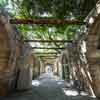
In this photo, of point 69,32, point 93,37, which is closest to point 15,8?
point 69,32

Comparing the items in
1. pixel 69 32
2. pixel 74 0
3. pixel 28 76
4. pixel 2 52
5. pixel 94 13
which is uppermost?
pixel 74 0

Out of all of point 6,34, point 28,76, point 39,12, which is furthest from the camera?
point 39,12

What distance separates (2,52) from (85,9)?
5.09 meters

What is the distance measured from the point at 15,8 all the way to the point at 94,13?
7.61m

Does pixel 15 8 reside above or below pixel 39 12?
above

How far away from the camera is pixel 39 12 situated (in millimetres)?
10367

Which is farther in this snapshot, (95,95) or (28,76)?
(28,76)

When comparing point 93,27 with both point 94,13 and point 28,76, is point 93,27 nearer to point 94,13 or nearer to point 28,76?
point 94,13

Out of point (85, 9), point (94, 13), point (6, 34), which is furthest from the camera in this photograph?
point (85, 9)

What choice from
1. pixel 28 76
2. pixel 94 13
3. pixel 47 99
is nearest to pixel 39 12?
pixel 28 76

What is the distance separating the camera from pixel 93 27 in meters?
5.88

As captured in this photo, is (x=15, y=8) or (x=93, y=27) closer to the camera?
(x=93, y=27)

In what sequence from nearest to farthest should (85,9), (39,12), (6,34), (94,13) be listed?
(94,13), (6,34), (85,9), (39,12)

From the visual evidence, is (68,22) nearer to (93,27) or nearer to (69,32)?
(93,27)
